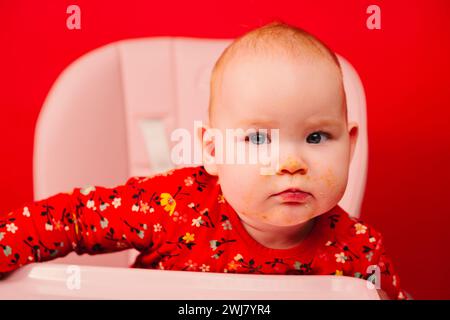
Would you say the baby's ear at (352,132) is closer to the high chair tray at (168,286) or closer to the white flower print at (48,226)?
the high chair tray at (168,286)

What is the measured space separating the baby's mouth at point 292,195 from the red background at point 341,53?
765mm

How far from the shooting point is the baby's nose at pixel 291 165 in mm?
730

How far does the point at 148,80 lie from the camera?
4.01ft

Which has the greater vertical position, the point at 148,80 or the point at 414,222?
the point at 148,80

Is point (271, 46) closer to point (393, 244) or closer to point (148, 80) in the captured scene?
point (148, 80)

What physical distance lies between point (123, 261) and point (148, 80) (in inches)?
12.8

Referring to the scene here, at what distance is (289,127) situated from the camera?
74cm

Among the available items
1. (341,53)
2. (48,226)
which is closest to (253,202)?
(48,226)

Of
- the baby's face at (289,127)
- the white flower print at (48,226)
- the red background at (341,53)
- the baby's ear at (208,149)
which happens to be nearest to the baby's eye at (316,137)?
the baby's face at (289,127)
